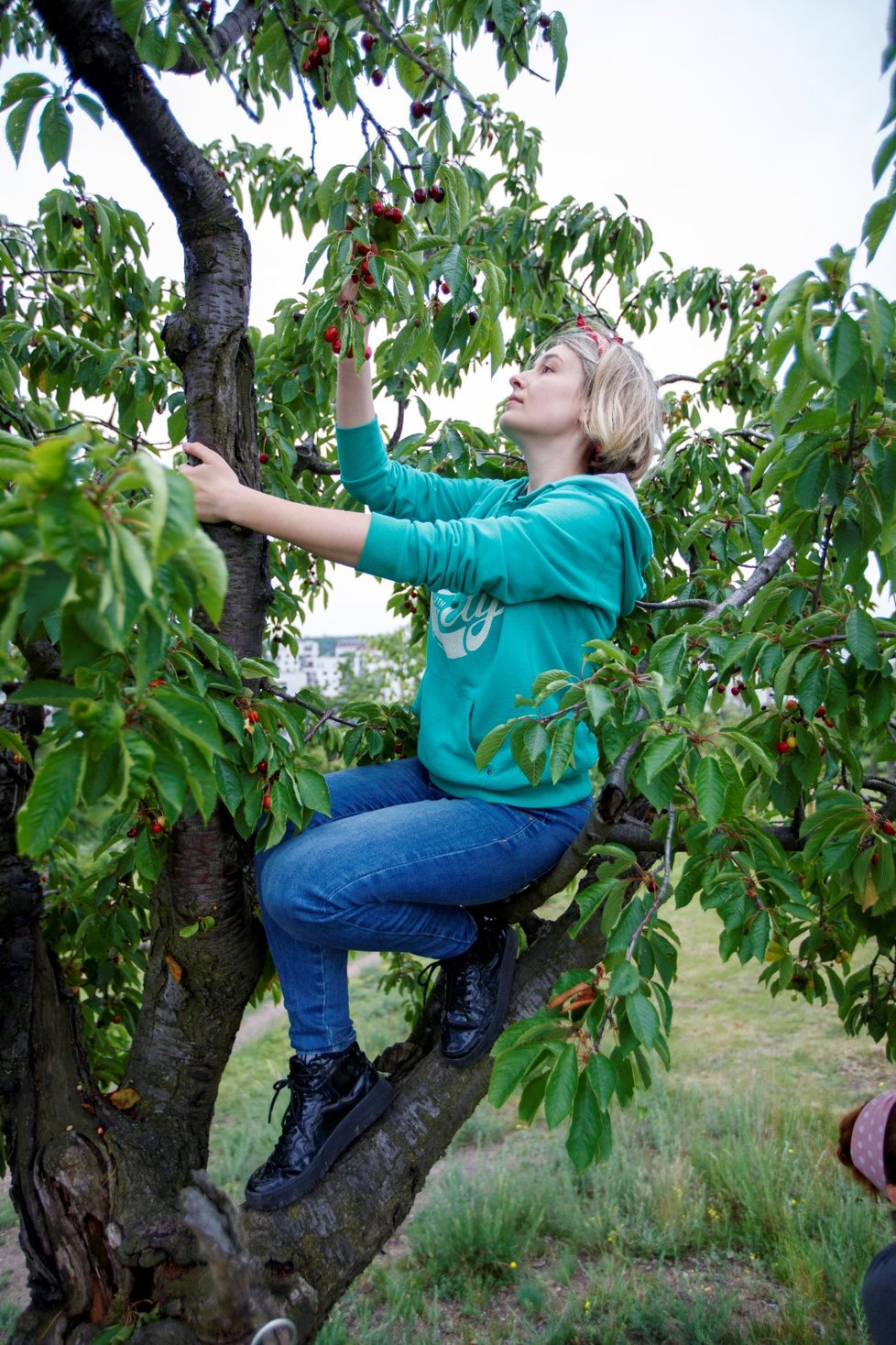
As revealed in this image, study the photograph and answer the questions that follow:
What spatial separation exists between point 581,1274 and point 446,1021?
214 cm

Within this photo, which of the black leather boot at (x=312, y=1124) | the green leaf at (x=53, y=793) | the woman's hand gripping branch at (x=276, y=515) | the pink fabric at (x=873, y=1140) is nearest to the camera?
the green leaf at (x=53, y=793)

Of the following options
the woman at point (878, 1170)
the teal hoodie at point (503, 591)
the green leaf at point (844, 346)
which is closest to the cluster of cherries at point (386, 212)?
the teal hoodie at point (503, 591)

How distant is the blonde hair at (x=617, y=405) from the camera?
200 centimetres

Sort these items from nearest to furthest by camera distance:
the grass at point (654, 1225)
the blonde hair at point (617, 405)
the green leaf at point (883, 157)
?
the green leaf at point (883, 157)
the blonde hair at point (617, 405)
the grass at point (654, 1225)

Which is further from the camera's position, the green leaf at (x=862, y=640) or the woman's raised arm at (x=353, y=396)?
the woman's raised arm at (x=353, y=396)

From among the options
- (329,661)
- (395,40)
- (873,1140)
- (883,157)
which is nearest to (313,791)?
(883,157)

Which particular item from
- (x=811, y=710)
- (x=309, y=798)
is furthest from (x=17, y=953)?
(x=811, y=710)

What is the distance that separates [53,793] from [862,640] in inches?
45.6

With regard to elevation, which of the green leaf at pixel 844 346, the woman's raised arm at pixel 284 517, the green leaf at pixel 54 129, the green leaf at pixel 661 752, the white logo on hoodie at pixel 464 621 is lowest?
the green leaf at pixel 661 752

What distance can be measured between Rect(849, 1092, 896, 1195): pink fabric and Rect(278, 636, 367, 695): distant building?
914cm

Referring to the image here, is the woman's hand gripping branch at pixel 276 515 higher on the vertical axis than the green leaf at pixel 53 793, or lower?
higher

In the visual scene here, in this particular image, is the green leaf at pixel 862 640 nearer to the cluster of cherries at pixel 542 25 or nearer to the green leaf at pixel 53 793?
the green leaf at pixel 53 793

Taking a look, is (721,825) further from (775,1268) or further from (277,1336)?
(775,1268)

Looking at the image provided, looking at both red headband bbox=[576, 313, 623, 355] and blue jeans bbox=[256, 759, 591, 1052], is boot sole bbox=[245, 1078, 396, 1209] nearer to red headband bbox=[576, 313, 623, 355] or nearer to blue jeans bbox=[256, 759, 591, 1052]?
blue jeans bbox=[256, 759, 591, 1052]
